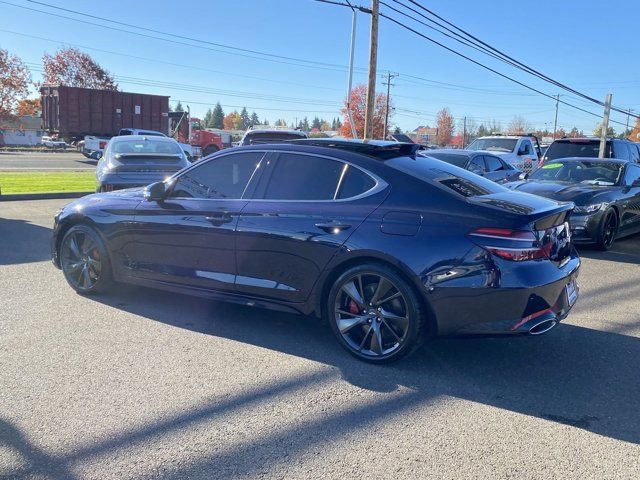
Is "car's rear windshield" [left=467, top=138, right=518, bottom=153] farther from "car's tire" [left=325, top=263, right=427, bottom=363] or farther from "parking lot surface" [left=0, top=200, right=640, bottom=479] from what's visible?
"car's tire" [left=325, top=263, right=427, bottom=363]

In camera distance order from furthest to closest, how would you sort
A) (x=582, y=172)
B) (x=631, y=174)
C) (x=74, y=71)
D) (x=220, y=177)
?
(x=74, y=71) < (x=582, y=172) < (x=631, y=174) < (x=220, y=177)

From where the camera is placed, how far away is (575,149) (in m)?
14.2

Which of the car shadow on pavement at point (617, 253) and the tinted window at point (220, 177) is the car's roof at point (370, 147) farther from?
the car shadow on pavement at point (617, 253)

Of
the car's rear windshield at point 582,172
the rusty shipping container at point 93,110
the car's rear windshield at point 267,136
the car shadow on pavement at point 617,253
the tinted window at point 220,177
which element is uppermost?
the rusty shipping container at point 93,110

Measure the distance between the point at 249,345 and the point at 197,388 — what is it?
2.75ft

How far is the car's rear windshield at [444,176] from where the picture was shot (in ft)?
13.6

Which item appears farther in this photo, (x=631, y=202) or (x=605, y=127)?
(x=605, y=127)

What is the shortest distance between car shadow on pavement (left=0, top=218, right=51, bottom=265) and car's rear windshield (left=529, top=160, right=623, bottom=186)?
8261 mm

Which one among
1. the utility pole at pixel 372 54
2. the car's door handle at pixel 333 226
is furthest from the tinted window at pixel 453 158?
the car's door handle at pixel 333 226

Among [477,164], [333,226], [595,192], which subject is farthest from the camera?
[477,164]

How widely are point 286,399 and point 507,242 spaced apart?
1.78 meters

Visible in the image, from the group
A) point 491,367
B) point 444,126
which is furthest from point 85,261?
point 444,126

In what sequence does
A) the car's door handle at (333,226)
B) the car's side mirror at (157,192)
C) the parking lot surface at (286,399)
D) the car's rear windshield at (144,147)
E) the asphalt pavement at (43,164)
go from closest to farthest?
the parking lot surface at (286,399)
the car's door handle at (333,226)
the car's side mirror at (157,192)
the car's rear windshield at (144,147)
the asphalt pavement at (43,164)

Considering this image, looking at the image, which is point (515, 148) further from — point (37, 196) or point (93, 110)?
point (93, 110)
